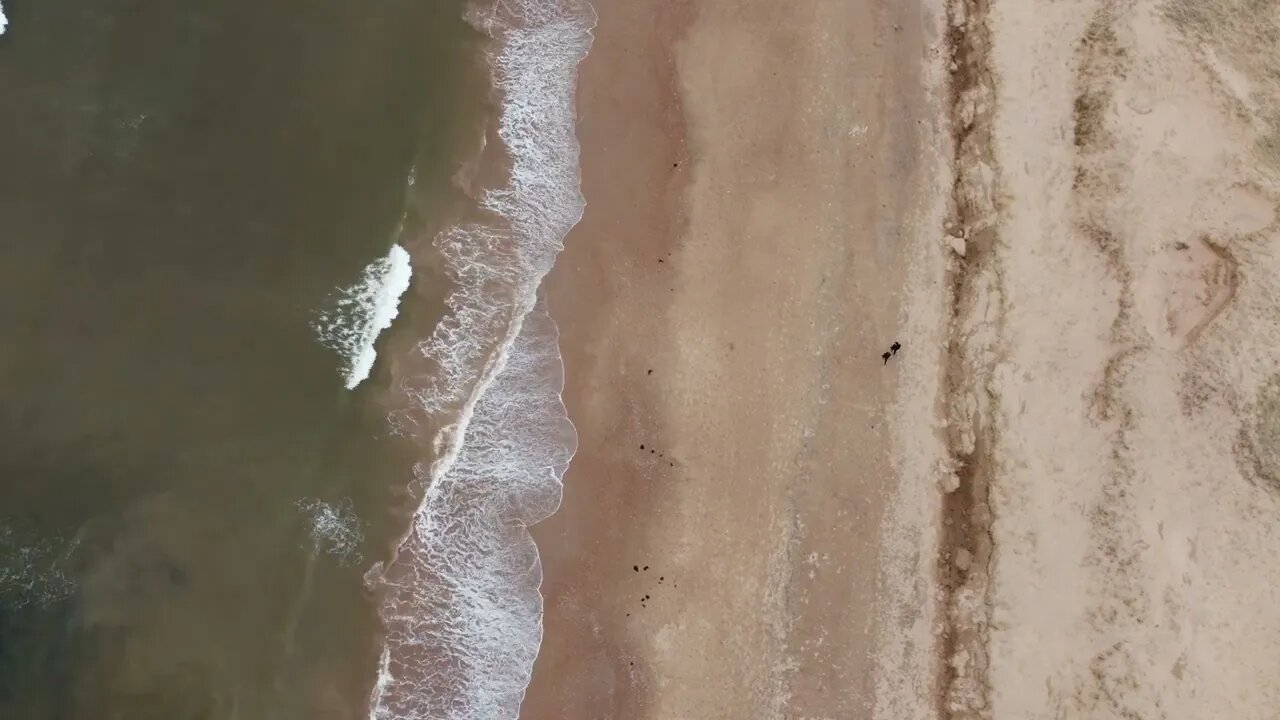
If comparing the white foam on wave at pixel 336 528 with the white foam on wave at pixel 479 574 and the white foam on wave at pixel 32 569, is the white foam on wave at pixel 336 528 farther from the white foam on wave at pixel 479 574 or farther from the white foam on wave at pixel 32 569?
the white foam on wave at pixel 32 569

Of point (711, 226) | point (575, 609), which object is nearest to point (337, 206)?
point (711, 226)

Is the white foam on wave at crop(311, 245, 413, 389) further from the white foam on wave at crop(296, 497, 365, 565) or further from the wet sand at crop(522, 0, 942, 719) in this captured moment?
the wet sand at crop(522, 0, 942, 719)

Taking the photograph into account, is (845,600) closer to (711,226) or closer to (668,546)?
(668,546)

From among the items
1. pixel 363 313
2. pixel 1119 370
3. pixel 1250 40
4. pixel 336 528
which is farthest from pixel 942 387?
pixel 336 528

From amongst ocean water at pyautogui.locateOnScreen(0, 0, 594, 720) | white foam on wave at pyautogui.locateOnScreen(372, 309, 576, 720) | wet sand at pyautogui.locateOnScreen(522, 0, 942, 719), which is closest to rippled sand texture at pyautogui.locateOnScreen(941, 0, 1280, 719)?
wet sand at pyautogui.locateOnScreen(522, 0, 942, 719)

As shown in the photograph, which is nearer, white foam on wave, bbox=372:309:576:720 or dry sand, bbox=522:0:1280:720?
dry sand, bbox=522:0:1280:720

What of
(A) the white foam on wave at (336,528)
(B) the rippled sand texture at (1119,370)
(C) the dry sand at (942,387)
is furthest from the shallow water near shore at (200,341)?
(B) the rippled sand texture at (1119,370)
